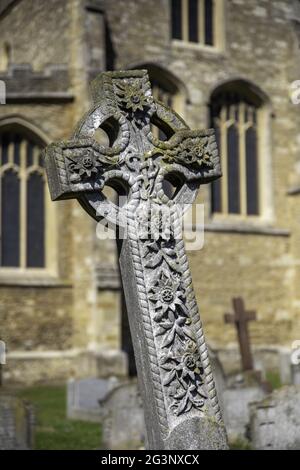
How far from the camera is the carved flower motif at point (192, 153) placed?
5473 millimetres

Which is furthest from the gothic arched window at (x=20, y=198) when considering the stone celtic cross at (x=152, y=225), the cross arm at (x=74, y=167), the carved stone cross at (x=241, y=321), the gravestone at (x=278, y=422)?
the cross arm at (x=74, y=167)

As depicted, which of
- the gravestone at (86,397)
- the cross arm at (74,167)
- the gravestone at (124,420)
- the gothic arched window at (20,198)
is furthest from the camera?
the gothic arched window at (20,198)

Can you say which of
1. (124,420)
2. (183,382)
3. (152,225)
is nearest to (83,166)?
(152,225)

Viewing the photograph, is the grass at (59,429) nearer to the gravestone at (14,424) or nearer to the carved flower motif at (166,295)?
the gravestone at (14,424)

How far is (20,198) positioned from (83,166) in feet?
44.1

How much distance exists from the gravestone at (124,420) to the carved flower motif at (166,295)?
13.8 feet

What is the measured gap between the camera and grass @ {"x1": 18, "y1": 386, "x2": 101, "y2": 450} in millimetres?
9466

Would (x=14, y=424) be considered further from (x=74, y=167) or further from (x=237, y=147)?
(x=237, y=147)

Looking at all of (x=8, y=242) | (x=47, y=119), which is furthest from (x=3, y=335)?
(x=47, y=119)

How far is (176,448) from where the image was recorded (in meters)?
4.92

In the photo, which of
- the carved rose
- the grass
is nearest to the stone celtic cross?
the carved rose

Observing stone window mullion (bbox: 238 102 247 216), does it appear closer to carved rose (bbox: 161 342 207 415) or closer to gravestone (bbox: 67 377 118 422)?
gravestone (bbox: 67 377 118 422)

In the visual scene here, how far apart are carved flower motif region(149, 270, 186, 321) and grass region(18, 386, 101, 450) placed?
424 centimetres

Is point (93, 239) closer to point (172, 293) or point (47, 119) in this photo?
point (47, 119)
